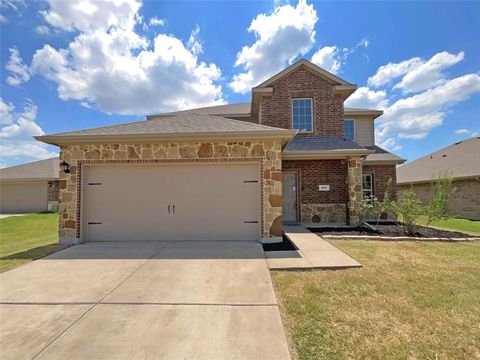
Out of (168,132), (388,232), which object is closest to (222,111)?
(168,132)

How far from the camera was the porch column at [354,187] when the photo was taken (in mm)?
10500

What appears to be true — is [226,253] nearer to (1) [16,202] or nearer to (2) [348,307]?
(2) [348,307]

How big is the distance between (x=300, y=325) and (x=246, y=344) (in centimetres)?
80

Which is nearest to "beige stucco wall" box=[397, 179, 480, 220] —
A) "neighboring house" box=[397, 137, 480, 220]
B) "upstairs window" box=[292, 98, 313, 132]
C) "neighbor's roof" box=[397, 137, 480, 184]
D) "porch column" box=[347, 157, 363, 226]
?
"neighboring house" box=[397, 137, 480, 220]

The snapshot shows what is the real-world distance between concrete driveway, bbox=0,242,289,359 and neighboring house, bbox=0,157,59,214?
17.9 m

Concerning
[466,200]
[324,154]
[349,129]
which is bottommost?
[466,200]

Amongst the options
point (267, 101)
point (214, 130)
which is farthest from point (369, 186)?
point (214, 130)

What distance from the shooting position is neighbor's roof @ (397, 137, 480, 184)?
1558 cm

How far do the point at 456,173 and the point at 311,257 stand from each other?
50.9 ft

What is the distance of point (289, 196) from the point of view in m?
11.5

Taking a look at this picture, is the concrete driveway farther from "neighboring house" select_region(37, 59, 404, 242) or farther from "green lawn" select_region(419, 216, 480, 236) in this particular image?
"green lawn" select_region(419, 216, 480, 236)

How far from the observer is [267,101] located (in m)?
12.5

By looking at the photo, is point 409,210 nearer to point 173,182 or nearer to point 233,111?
point 173,182

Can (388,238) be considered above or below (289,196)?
below
